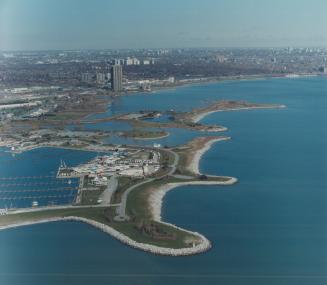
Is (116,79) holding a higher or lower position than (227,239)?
higher

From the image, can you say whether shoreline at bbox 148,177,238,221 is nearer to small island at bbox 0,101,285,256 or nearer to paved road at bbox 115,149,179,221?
small island at bbox 0,101,285,256

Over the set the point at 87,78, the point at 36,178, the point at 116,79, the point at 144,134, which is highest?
the point at 116,79

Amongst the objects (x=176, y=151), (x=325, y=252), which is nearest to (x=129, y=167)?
(x=176, y=151)

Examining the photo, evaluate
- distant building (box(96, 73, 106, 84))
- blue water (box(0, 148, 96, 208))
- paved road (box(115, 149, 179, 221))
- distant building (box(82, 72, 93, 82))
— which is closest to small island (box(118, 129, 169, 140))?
blue water (box(0, 148, 96, 208))

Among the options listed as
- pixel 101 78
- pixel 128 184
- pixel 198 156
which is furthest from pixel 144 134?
pixel 101 78

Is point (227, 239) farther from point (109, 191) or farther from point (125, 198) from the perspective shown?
point (109, 191)

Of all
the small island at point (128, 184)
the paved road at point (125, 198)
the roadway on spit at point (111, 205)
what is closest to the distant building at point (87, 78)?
the small island at point (128, 184)

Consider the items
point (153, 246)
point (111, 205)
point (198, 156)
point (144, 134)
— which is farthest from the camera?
point (144, 134)

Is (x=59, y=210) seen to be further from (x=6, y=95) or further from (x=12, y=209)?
(x=6, y=95)
